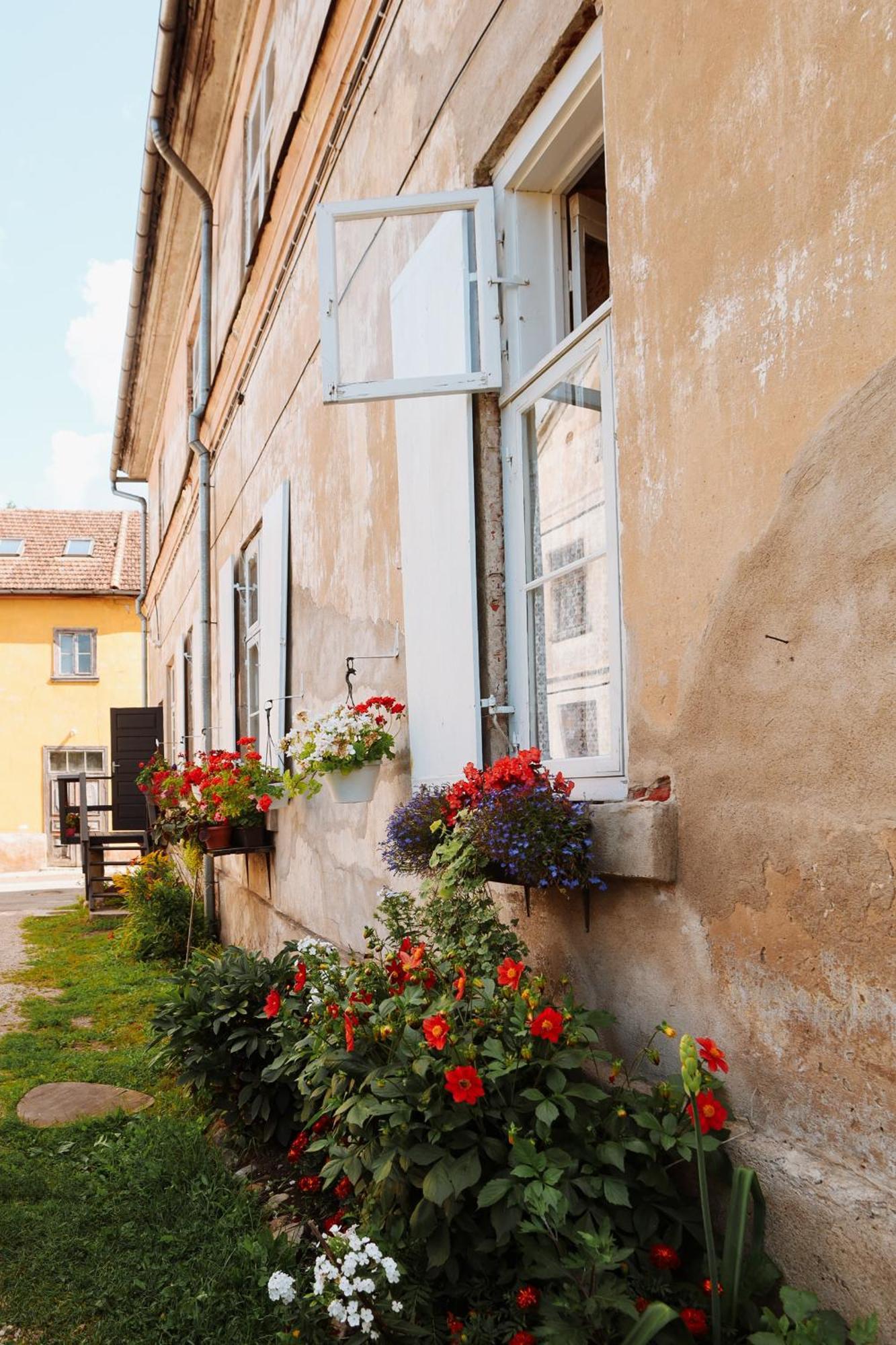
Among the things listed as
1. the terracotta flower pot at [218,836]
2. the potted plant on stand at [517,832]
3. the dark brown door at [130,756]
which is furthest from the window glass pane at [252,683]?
the dark brown door at [130,756]

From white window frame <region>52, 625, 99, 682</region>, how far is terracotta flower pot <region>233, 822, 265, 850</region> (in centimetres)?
1773

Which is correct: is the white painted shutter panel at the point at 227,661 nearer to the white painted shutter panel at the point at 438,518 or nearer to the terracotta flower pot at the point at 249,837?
the terracotta flower pot at the point at 249,837

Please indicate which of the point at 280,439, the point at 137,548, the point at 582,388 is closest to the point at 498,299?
the point at 582,388

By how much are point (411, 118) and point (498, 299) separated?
1.19m

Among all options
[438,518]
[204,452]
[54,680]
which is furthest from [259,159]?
[54,680]

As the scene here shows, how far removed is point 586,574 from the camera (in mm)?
2840

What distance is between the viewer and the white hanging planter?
411 cm

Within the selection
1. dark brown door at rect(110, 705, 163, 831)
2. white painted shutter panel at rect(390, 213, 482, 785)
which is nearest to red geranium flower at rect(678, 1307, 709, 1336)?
white painted shutter panel at rect(390, 213, 482, 785)

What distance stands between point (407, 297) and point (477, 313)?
0.58 metres

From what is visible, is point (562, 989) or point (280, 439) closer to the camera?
point (562, 989)

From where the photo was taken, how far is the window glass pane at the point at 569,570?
2.78 meters

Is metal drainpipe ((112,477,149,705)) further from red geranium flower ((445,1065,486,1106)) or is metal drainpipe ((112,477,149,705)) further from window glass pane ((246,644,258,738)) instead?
red geranium flower ((445,1065,486,1106))

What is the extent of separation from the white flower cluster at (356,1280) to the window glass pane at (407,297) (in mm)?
2322

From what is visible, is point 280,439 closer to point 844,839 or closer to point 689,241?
point 689,241
